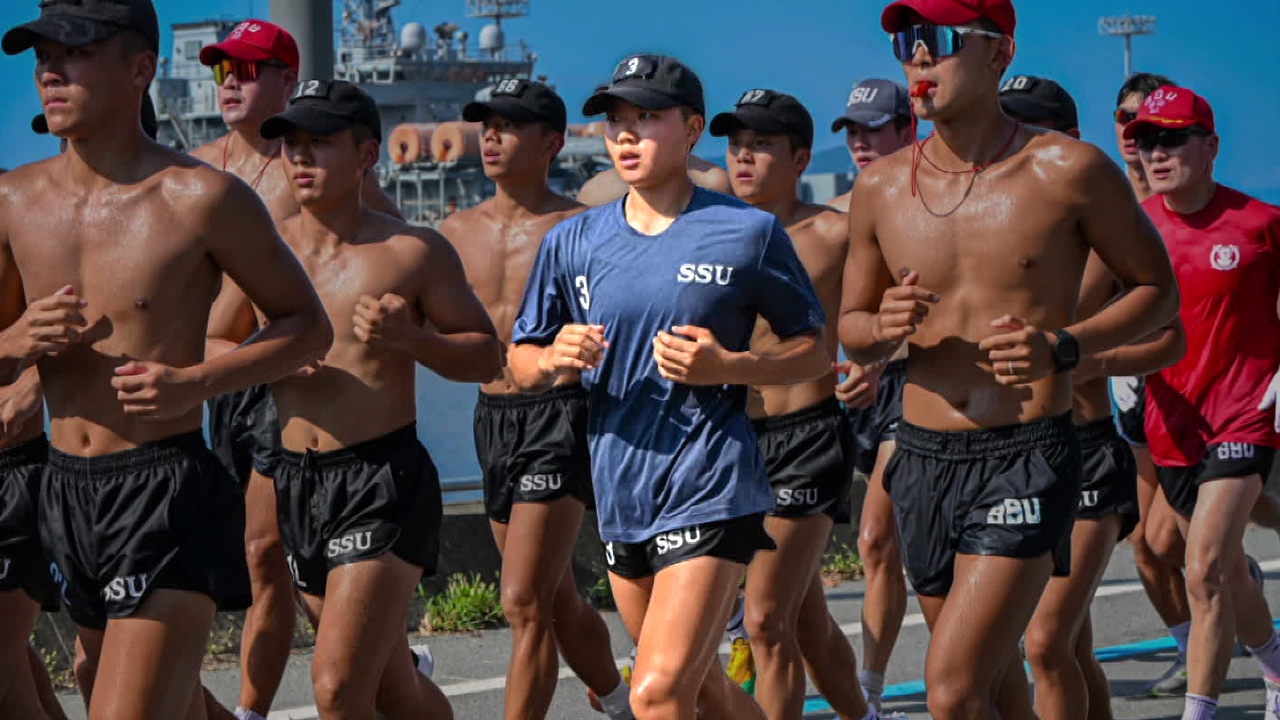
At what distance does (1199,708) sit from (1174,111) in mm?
2265

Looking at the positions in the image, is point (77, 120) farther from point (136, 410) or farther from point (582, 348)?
point (582, 348)

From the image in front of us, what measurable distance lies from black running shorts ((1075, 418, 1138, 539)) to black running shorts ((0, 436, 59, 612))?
3.35m

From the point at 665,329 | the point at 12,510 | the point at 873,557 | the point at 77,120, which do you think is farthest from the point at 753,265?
the point at 873,557

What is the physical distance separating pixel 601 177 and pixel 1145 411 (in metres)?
2.58

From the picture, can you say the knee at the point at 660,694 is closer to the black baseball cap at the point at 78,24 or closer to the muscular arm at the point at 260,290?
the muscular arm at the point at 260,290

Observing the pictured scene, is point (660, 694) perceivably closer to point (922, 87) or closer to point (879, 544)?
point (922, 87)

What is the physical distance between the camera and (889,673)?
29.3ft

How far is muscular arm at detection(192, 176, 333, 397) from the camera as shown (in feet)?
17.4

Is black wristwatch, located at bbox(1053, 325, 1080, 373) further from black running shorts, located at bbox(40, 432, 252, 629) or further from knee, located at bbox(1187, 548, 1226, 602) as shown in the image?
knee, located at bbox(1187, 548, 1226, 602)

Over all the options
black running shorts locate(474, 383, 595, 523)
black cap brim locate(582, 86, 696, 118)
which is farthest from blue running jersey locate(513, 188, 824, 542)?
Answer: black running shorts locate(474, 383, 595, 523)

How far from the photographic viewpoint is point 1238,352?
→ 8.02 m

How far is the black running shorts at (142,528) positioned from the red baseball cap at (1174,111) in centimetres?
409

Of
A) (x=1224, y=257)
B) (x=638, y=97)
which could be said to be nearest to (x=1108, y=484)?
(x=1224, y=257)

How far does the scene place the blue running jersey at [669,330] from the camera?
18.1ft
